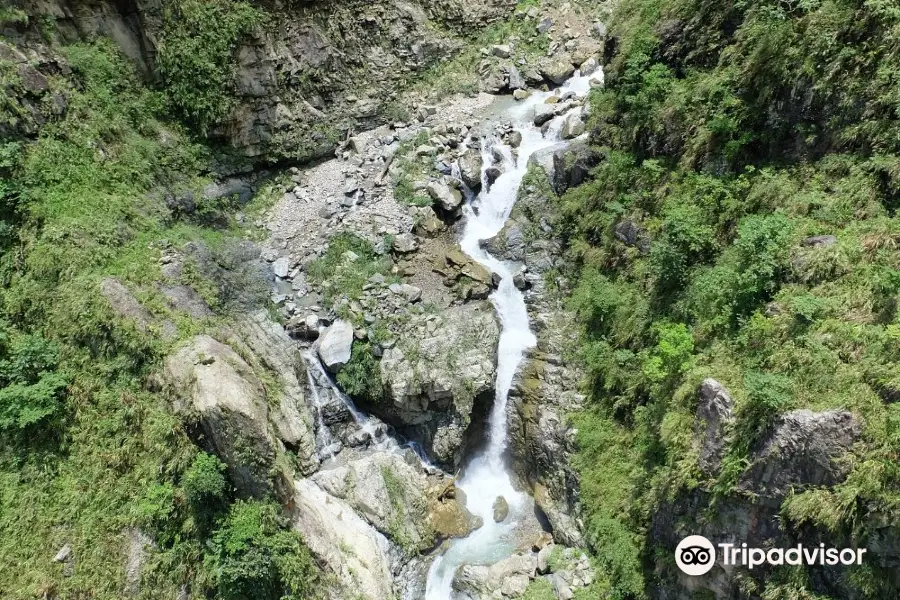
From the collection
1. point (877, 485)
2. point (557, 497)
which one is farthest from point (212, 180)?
point (877, 485)

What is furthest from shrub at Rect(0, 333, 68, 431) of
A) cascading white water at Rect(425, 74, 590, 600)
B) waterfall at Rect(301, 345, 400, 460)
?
cascading white water at Rect(425, 74, 590, 600)

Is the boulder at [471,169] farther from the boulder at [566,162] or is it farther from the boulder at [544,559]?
the boulder at [544,559]

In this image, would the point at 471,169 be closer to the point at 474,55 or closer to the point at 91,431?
the point at 474,55

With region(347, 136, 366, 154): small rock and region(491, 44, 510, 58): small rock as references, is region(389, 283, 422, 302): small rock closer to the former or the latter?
region(347, 136, 366, 154): small rock

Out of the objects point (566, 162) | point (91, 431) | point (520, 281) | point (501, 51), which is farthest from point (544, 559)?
point (501, 51)

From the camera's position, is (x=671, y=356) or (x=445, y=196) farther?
(x=445, y=196)

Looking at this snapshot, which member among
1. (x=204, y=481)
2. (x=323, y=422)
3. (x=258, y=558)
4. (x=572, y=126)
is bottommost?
(x=323, y=422)

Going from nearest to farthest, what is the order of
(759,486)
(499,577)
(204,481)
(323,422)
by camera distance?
1. (759,486)
2. (204,481)
3. (499,577)
4. (323,422)
